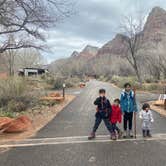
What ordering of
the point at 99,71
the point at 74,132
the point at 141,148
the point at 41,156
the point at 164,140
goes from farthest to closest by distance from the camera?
1. the point at 99,71
2. the point at 74,132
3. the point at 164,140
4. the point at 141,148
5. the point at 41,156

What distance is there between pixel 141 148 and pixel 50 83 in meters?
36.2

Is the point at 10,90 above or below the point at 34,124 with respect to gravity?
above

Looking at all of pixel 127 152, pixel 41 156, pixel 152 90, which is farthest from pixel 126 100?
pixel 152 90

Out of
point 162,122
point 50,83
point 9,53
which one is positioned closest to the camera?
point 162,122

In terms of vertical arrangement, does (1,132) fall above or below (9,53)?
below

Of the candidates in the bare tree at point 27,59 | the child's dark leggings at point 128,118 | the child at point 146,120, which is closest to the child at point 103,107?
the child's dark leggings at point 128,118

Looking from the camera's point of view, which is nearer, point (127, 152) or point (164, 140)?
point (127, 152)

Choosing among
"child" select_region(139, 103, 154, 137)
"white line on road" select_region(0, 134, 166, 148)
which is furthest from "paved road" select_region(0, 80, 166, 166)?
"child" select_region(139, 103, 154, 137)

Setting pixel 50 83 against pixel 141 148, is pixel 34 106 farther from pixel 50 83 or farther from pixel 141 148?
pixel 50 83

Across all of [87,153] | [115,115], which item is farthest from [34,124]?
[87,153]

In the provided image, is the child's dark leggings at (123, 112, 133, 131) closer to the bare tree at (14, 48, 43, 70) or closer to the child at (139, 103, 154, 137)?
the child at (139, 103, 154, 137)

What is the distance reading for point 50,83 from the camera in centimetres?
4328

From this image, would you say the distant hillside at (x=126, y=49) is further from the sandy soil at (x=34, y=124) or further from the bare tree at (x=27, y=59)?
the sandy soil at (x=34, y=124)

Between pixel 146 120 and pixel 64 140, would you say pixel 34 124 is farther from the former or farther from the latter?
pixel 146 120
